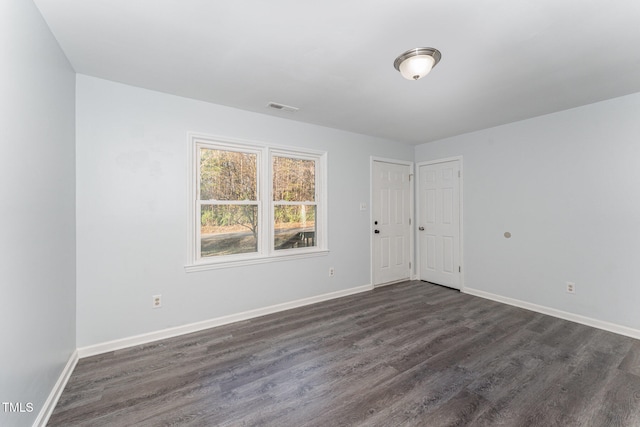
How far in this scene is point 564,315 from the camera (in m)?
3.14

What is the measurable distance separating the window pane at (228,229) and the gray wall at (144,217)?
0.78 feet

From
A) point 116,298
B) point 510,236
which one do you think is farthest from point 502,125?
point 116,298

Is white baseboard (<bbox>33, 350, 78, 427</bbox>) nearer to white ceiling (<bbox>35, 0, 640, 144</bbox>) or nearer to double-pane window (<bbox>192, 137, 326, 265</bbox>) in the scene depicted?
double-pane window (<bbox>192, 137, 326, 265</bbox>)

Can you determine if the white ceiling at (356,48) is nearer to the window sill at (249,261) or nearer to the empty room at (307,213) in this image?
the empty room at (307,213)

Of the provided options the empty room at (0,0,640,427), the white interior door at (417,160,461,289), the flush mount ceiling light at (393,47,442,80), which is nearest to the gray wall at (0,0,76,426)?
the empty room at (0,0,640,427)

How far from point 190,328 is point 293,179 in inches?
83.3

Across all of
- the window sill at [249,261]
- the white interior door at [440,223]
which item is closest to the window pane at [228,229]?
the window sill at [249,261]

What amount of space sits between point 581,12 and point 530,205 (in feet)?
8.08

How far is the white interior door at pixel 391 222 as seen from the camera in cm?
437

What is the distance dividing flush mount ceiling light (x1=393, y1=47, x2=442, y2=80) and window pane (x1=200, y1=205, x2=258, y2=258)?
220cm

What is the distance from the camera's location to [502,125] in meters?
3.67

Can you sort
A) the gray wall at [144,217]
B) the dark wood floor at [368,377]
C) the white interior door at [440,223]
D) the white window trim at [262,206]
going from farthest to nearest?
the white interior door at [440,223] < the white window trim at [262,206] < the gray wall at [144,217] < the dark wood floor at [368,377]

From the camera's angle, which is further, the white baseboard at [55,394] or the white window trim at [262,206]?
the white window trim at [262,206]

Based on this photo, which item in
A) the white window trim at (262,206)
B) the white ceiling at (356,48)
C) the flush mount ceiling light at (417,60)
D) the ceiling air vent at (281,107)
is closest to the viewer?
the white ceiling at (356,48)
